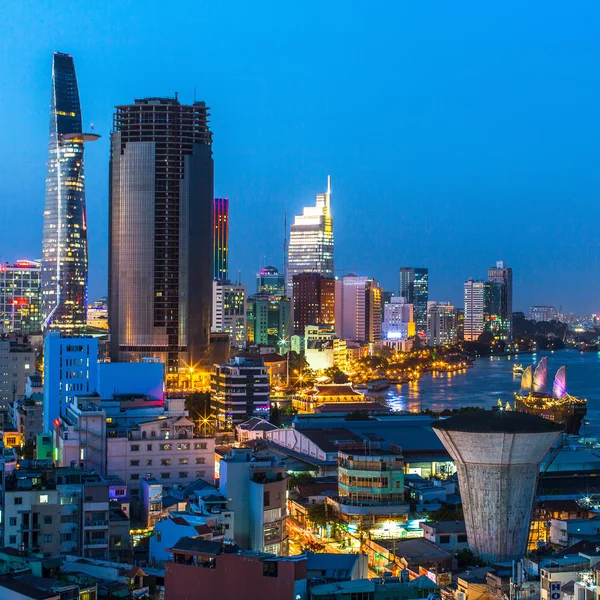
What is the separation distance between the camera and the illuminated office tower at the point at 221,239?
5712cm

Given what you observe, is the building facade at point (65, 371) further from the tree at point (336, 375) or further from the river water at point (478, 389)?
the tree at point (336, 375)

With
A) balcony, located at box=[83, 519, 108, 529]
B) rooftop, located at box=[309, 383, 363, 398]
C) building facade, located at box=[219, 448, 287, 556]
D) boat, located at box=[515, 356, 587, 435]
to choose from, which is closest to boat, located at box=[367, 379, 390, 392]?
boat, located at box=[515, 356, 587, 435]

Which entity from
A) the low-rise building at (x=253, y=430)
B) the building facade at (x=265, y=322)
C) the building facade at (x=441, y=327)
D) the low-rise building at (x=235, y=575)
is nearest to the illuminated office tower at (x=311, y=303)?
the building facade at (x=265, y=322)

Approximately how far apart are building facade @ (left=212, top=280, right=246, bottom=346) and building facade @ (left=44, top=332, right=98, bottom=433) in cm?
2490

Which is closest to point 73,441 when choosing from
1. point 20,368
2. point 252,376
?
point 252,376

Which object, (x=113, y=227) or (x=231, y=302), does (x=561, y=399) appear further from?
(x=231, y=302)

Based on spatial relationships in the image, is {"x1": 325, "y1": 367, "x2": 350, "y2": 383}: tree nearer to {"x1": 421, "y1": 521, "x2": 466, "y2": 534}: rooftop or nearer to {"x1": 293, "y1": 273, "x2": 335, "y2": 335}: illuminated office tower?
{"x1": 293, "y1": 273, "x2": 335, "y2": 335}: illuminated office tower

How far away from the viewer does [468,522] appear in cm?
927

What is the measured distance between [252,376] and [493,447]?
10920 millimetres

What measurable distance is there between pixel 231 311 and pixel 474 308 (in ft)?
122

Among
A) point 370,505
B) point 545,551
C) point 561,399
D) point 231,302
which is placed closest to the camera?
A: point 545,551

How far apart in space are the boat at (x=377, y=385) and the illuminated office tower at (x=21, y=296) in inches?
529

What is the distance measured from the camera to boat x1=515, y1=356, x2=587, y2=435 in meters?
23.0

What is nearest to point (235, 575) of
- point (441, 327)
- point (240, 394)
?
point (240, 394)
